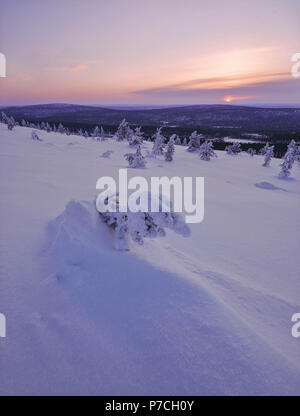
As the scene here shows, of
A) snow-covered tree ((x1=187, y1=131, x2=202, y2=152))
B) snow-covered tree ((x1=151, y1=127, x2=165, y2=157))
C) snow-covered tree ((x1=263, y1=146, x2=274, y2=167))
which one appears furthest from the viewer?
snow-covered tree ((x1=187, y1=131, x2=202, y2=152))

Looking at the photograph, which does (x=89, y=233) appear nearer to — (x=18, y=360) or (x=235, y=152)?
(x=18, y=360)

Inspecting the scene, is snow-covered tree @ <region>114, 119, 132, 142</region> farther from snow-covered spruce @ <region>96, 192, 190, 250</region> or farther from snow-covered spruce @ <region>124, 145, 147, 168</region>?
snow-covered spruce @ <region>96, 192, 190, 250</region>

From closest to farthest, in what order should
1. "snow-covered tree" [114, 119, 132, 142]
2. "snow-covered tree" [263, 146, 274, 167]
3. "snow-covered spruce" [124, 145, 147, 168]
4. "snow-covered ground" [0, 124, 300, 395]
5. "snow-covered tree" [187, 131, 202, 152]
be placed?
"snow-covered ground" [0, 124, 300, 395]
"snow-covered spruce" [124, 145, 147, 168]
"snow-covered tree" [263, 146, 274, 167]
"snow-covered tree" [187, 131, 202, 152]
"snow-covered tree" [114, 119, 132, 142]

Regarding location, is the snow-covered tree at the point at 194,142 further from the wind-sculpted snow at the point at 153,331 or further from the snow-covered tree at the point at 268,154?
the wind-sculpted snow at the point at 153,331

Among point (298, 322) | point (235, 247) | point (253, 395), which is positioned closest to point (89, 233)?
point (253, 395)

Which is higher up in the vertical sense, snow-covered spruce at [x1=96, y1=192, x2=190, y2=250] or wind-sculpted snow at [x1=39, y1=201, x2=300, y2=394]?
snow-covered spruce at [x1=96, y1=192, x2=190, y2=250]

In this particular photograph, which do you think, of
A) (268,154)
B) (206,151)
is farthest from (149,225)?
(268,154)

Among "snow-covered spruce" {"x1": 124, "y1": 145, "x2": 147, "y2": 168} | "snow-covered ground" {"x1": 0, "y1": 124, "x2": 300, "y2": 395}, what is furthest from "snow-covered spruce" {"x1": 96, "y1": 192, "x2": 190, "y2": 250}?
"snow-covered spruce" {"x1": 124, "y1": 145, "x2": 147, "y2": 168}

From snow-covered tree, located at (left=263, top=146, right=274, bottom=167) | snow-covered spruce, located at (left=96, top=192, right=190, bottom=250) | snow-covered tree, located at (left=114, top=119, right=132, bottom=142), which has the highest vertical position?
snow-covered tree, located at (left=114, top=119, right=132, bottom=142)

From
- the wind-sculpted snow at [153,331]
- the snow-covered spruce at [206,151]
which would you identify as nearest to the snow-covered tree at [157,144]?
the snow-covered spruce at [206,151]

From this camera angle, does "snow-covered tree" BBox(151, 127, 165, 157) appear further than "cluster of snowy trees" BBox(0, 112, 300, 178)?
Yes
